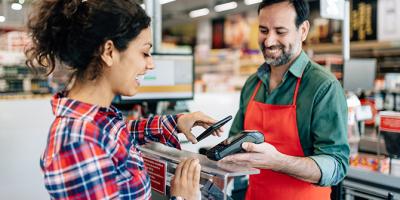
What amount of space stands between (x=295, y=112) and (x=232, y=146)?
552 mm

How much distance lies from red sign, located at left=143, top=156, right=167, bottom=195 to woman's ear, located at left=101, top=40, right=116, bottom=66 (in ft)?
1.21

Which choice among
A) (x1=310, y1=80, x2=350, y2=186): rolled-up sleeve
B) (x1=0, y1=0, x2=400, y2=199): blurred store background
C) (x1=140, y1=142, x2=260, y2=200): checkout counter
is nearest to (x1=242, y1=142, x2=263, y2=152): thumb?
(x1=140, y1=142, x2=260, y2=200): checkout counter

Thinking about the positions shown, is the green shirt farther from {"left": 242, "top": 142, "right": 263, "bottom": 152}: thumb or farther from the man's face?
{"left": 242, "top": 142, "right": 263, "bottom": 152}: thumb

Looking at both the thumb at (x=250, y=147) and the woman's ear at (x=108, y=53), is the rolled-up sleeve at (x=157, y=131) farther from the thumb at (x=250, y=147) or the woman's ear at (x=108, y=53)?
the woman's ear at (x=108, y=53)

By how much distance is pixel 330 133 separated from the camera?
5.04 feet

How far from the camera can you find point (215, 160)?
117cm

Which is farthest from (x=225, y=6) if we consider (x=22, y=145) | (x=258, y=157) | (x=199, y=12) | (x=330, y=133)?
(x=258, y=157)

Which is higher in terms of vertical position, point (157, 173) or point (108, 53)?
point (108, 53)

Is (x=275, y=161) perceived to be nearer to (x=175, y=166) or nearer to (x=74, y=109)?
(x=175, y=166)

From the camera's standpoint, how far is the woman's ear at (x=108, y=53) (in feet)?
3.32

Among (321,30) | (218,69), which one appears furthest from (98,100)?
(321,30)

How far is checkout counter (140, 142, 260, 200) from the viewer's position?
3.34 ft

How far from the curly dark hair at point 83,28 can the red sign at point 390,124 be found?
1842mm

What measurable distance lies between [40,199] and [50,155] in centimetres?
314
